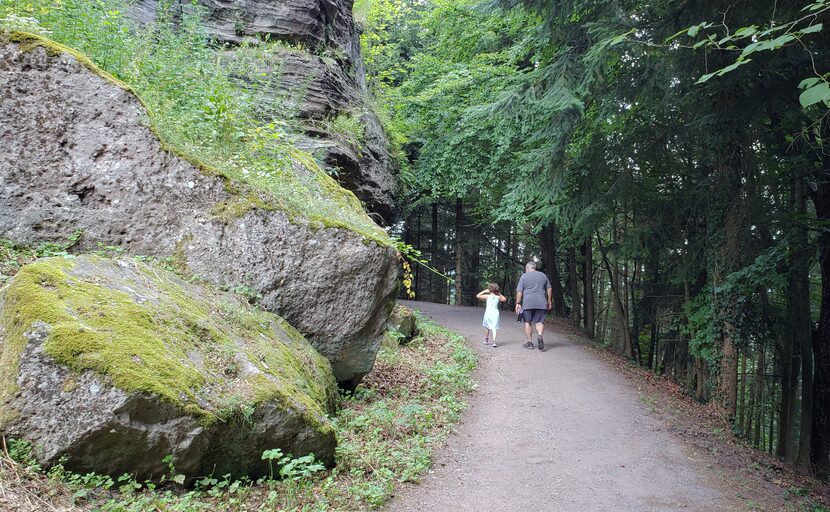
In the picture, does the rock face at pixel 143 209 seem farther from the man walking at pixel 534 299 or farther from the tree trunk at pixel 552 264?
the tree trunk at pixel 552 264

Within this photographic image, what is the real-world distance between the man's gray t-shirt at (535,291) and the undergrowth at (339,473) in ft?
11.2

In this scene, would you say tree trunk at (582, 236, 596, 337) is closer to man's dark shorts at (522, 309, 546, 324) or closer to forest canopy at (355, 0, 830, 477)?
forest canopy at (355, 0, 830, 477)

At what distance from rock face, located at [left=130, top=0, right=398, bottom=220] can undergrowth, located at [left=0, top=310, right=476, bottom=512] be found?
208 inches

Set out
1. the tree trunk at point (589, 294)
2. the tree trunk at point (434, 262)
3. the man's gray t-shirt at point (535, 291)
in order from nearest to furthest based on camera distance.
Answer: the man's gray t-shirt at point (535, 291) → the tree trunk at point (589, 294) → the tree trunk at point (434, 262)

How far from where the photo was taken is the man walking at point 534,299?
11844mm

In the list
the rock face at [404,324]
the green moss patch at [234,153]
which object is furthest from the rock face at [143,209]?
the rock face at [404,324]

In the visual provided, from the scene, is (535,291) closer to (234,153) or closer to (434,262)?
(234,153)

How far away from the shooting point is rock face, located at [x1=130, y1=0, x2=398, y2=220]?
1234 cm

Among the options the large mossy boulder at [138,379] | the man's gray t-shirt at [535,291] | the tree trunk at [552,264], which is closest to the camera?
the large mossy boulder at [138,379]

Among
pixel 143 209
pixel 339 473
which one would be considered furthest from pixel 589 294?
pixel 143 209

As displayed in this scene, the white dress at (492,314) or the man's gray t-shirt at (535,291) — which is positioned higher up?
the man's gray t-shirt at (535,291)

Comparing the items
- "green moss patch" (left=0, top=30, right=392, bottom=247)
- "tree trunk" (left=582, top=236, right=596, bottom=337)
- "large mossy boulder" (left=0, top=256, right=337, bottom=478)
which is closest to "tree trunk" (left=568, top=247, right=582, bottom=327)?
"tree trunk" (left=582, top=236, right=596, bottom=337)

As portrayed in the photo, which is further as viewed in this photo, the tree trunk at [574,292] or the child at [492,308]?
the tree trunk at [574,292]

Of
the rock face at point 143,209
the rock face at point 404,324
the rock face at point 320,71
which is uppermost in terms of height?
the rock face at point 320,71
